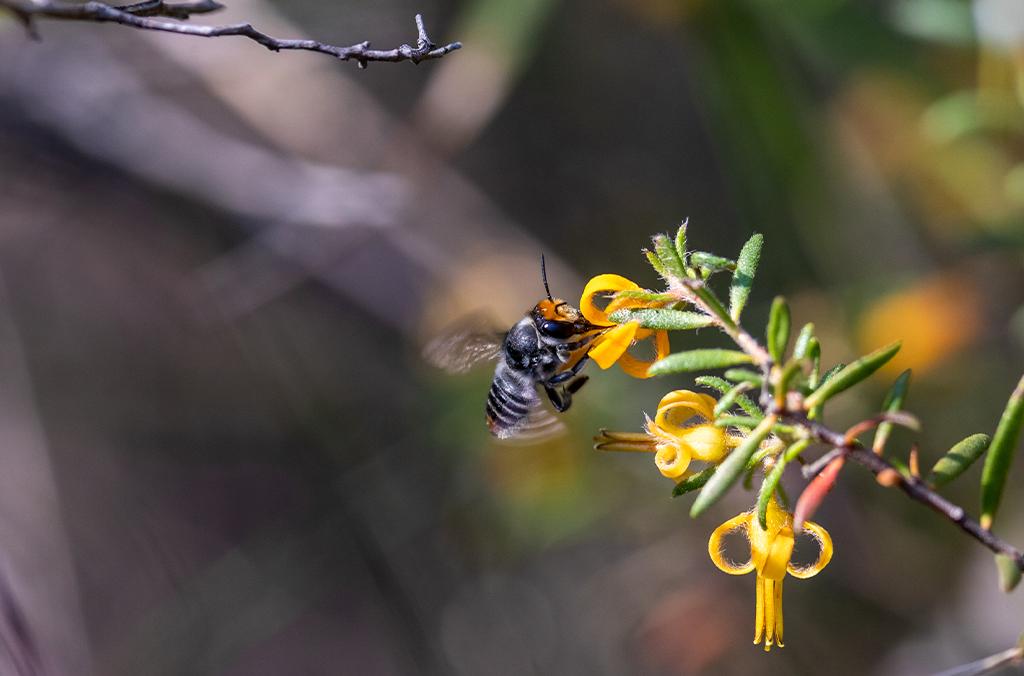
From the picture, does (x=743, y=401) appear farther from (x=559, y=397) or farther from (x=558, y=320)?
(x=559, y=397)

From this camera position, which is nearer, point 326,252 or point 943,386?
point 943,386

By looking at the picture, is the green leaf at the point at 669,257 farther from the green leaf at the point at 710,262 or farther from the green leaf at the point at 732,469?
the green leaf at the point at 732,469

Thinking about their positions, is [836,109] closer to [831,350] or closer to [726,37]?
[726,37]

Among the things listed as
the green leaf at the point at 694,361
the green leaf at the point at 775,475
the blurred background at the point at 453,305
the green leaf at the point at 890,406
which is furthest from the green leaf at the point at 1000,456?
the blurred background at the point at 453,305

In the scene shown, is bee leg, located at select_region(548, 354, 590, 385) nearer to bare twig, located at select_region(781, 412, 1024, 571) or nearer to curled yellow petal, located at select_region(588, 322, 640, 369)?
curled yellow petal, located at select_region(588, 322, 640, 369)

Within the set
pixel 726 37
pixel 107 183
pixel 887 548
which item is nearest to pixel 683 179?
pixel 726 37

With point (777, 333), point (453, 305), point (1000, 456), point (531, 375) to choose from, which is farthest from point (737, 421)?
point (453, 305)
